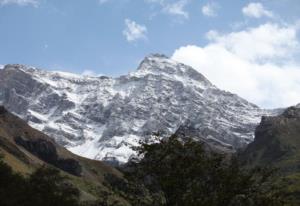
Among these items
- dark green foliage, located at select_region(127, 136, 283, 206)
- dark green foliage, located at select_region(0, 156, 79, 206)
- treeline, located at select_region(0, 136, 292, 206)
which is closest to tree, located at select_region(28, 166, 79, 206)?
dark green foliage, located at select_region(0, 156, 79, 206)

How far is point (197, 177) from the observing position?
41.5m

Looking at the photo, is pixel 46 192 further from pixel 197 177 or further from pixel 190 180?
pixel 190 180

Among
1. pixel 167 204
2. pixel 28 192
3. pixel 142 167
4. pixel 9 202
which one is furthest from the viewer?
pixel 28 192

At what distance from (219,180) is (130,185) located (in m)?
6.76

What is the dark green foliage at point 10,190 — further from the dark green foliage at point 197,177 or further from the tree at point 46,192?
the dark green foliage at point 197,177

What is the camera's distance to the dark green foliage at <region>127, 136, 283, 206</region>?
Result: 39.9m

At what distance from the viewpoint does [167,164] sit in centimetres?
4188

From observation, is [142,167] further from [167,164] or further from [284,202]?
[284,202]

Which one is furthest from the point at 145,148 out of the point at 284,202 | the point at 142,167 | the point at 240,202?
the point at 284,202

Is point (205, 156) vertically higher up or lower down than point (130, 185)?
higher up

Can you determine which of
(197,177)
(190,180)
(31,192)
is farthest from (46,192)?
(190,180)

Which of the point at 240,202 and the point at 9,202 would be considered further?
the point at 9,202

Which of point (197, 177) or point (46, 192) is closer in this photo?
point (197, 177)

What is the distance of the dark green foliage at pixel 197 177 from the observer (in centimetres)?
3988
